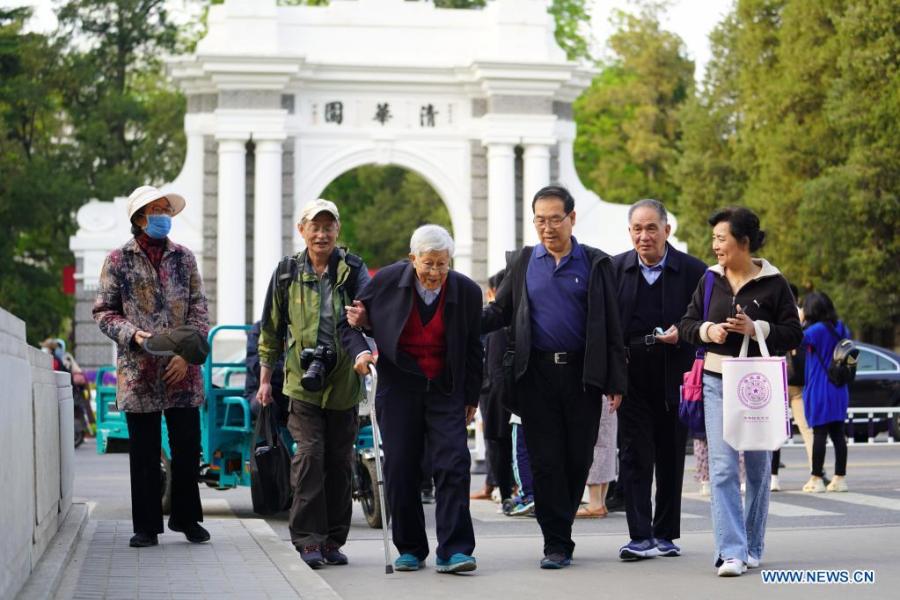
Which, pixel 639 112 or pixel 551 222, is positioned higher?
pixel 639 112

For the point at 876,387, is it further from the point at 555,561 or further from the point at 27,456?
the point at 27,456

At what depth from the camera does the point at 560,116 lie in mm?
38531

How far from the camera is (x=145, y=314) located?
33.6 feet

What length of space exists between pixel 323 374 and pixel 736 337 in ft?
7.22

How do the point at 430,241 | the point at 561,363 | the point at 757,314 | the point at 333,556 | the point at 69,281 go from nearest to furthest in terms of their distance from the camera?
the point at 757,314 → the point at 430,241 → the point at 561,363 → the point at 333,556 → the point at 69,281

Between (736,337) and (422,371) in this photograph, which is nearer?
(736,337)

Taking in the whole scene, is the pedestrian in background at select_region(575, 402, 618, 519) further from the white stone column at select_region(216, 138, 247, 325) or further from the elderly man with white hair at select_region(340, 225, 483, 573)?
the white stone column at select_region(216, 138, 247, 325)

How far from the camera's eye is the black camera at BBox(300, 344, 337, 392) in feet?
31.7

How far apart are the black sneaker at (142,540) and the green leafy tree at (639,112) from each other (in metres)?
46.5

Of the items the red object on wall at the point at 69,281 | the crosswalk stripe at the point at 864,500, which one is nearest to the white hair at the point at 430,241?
the crosswalk stripe at the point at 864,500

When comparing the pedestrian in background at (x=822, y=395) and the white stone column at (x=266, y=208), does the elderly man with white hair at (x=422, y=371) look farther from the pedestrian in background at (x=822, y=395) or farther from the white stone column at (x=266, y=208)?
the white stone column at (x=266, y=208)

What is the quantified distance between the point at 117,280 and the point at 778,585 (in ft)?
13.2

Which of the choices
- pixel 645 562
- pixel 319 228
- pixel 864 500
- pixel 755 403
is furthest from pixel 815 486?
pixel 319 228

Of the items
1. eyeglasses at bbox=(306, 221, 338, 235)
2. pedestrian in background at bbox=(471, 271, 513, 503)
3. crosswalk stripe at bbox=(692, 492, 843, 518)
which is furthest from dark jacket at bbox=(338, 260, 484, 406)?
crosswalk stripe at bbox=(692, 492, 843, 518)
